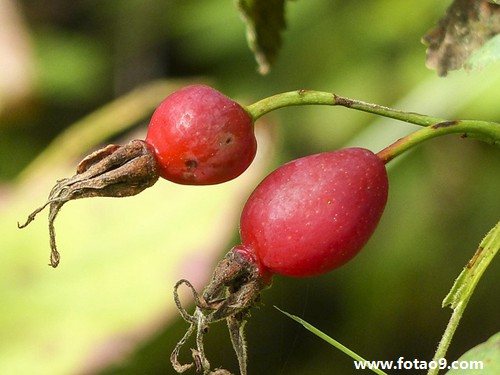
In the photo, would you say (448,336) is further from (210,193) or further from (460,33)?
A: (210,193)

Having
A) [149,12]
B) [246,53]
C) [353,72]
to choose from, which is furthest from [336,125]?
[149,12]

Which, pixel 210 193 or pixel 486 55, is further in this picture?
pixel 210 193

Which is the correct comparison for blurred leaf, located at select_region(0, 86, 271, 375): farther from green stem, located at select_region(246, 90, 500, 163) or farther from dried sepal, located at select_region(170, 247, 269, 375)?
green stem, located at select_region(246, 90, 500, 163)

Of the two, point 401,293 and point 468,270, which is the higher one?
point 468,270

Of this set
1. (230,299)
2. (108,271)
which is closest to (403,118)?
(230,299)

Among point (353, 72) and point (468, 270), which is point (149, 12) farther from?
point (468, 270)

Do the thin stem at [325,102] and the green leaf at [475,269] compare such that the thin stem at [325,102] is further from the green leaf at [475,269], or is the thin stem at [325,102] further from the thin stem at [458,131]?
the green leaf at [475,269]

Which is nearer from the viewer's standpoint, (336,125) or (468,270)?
(468,270)

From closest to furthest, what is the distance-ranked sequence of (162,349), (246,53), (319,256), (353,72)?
(319,256) → (162,349) → (353,72) → (246,53)
